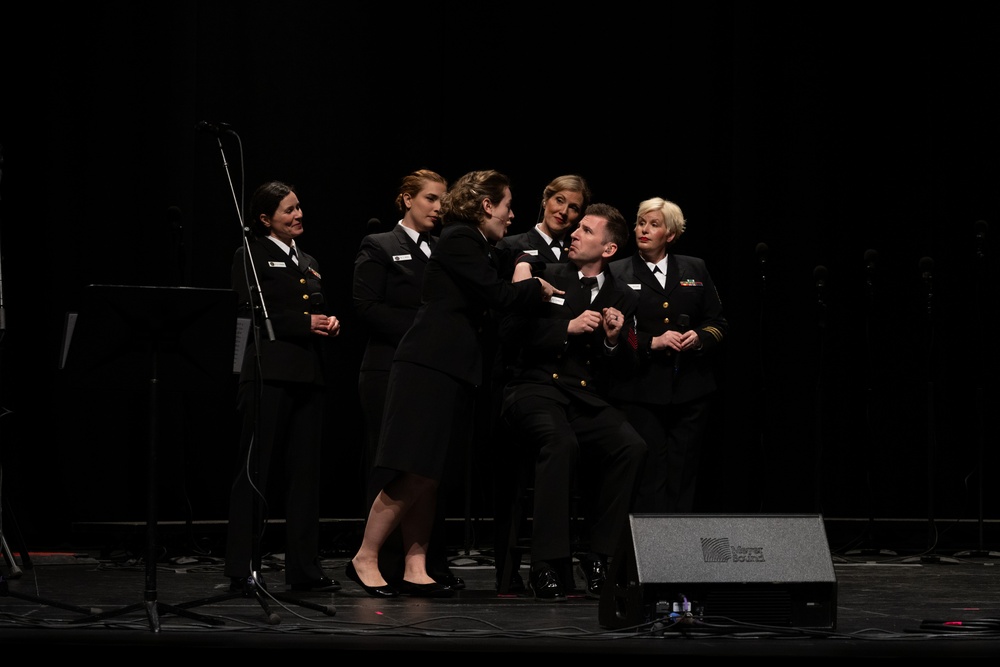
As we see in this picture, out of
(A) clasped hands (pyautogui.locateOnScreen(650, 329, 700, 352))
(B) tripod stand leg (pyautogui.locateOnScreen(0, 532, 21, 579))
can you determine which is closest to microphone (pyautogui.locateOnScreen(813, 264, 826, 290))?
(A) clasped hands (pyautogui.locateOnScreen(650, 329, 700, 352))

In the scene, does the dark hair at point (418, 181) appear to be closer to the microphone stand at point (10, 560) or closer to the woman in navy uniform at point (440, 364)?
the woman in navy uniform at point (440, 364)

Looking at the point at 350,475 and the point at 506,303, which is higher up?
the point at 506,303

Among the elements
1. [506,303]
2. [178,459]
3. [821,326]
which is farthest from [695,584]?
[178,459]

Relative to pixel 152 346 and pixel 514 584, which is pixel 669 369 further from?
pixel 152 346

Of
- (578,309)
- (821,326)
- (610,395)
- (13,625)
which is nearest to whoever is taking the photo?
(13,625)

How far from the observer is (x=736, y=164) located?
709 centimetres

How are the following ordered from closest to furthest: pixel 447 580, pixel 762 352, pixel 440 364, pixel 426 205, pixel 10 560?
pixel 440 364 < pixel 447 580 < pixel 10 560 < pixel 426 205 < pixel 762 352

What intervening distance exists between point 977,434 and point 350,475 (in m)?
3.47

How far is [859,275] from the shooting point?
23.4ft

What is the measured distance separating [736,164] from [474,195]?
284cm

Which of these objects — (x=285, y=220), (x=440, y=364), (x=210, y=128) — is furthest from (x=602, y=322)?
(x=210, y=128)

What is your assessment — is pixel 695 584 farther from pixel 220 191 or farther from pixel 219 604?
pixel 220 191

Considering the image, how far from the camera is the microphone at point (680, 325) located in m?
5.49

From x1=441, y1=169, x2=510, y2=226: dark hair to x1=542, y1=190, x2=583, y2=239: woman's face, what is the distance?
872mm
